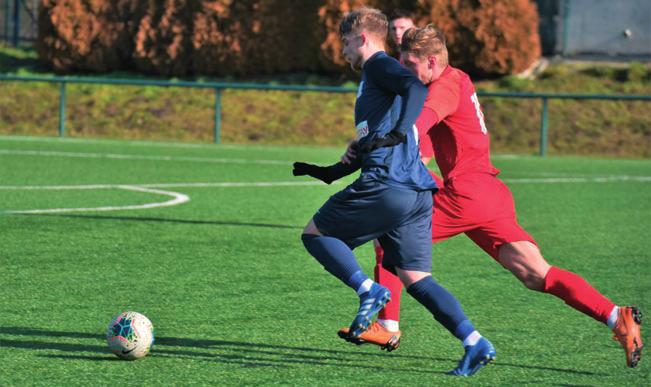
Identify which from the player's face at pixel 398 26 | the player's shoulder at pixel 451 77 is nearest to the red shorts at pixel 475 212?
the player's shoulder at pixel 451 77

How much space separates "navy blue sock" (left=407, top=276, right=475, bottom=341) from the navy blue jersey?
1.47 feet

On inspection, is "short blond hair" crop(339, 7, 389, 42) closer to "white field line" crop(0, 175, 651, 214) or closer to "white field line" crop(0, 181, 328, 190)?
"white field line" crop(0, 175, 651, 214)

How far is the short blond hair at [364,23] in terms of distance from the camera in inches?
223

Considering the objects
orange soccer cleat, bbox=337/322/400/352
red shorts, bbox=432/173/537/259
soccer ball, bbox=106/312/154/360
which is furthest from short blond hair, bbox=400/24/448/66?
soccer ball, bbox=106/312/154/360

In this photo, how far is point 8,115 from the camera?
2533 centimetres

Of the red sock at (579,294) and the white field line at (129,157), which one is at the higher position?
the red sock at (579,294)

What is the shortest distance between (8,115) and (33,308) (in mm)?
19298

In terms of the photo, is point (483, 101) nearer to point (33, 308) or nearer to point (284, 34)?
point (284, 34)

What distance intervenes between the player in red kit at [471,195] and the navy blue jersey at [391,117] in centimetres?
24

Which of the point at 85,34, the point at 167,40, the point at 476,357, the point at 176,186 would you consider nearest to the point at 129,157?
the point at 176,186

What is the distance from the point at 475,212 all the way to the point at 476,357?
986 mm

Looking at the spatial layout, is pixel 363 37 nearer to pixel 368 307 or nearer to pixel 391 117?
pixel 391 117

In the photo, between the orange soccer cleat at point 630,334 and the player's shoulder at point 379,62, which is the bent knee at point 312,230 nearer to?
the player's shoulder at point 379,62

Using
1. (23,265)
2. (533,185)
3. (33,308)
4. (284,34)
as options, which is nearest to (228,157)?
(533,185)
